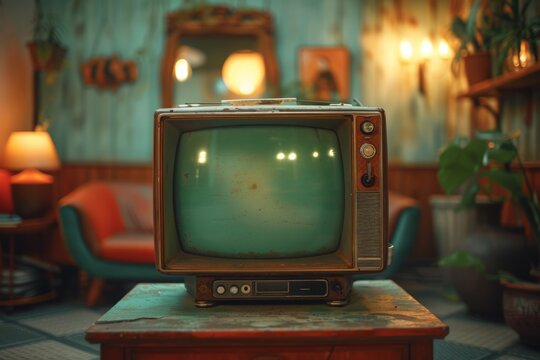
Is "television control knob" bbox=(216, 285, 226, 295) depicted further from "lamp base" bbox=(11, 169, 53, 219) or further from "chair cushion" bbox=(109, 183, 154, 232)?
"chair cushion" bbox=(109, 183, 154, 232)

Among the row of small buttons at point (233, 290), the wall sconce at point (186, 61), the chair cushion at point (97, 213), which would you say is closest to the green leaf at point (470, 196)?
the row of small buttons at point (233, 290)

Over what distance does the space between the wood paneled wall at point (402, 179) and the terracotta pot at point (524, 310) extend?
1.53m

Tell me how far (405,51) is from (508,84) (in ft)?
3.40

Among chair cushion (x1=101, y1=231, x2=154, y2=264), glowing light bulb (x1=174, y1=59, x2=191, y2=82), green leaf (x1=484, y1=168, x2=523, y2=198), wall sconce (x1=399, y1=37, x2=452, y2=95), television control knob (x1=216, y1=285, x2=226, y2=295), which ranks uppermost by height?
wall sconce (x1=399, y1=37, x2=452, y2=95)

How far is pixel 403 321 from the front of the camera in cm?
113

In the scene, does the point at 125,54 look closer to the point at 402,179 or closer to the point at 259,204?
the point at 402,179

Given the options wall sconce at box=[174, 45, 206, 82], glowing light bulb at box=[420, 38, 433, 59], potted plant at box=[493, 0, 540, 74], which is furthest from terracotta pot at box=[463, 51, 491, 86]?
wall sconce at box=[174, 45, 206, 82]

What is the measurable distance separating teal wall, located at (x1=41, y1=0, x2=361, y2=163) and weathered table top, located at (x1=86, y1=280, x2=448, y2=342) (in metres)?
2.65

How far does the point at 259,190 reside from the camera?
1323 mm

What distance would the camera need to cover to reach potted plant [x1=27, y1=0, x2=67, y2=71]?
354 centimetres

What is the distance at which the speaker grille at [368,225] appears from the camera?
121 cm

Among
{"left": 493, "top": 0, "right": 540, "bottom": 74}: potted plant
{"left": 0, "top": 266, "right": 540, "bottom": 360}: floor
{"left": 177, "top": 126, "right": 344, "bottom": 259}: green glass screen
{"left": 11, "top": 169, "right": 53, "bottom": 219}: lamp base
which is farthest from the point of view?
{"left": 11, "top": 169, "right": 53, "bottom": 219}: lamp base

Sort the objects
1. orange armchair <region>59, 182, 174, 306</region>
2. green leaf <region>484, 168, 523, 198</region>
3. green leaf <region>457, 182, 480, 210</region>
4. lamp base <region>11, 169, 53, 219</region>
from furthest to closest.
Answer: lamp base <region>11, 169, 53, 219</region>, orange armchair <region>59, 182, 174, 306</region>, green leaf <region>457, 182, 480, 210</region>, green leaf <region>484, 168, 523, 198</region>

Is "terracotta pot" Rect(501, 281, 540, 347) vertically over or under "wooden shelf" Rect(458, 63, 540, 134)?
under
